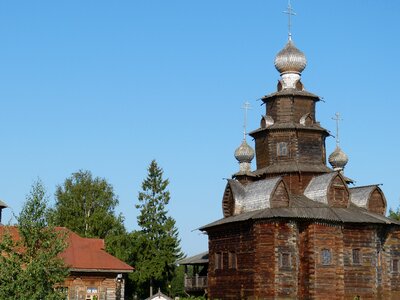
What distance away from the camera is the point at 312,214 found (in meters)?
40.7

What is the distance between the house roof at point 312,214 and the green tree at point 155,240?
46.8ft

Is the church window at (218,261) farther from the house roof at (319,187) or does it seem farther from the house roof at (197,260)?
the house roof at (197,260)

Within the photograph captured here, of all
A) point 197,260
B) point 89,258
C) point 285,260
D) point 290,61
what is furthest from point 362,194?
point 89,258

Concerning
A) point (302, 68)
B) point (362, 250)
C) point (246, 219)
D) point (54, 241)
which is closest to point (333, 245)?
point (362, 250)

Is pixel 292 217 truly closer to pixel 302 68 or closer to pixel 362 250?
pixel 362 250

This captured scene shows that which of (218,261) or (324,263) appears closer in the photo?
(324,263)

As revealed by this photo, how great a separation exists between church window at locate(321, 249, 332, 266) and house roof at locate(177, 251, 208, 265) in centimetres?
1355

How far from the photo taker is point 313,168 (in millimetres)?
45656

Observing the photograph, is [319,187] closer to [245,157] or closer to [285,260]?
[285,260]

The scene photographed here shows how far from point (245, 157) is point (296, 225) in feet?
41.1

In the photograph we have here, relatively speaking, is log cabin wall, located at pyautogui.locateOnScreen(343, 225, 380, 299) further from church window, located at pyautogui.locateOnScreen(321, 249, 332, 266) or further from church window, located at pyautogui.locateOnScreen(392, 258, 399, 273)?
church window, located at pyautogui.locateOnScreen(392, 258, 399, 273)

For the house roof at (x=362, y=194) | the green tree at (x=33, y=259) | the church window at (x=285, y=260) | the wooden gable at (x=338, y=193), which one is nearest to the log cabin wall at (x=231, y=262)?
the church window at (x=285, y=260)

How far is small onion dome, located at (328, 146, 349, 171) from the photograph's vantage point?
54531mm

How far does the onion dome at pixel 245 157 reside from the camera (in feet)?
171
